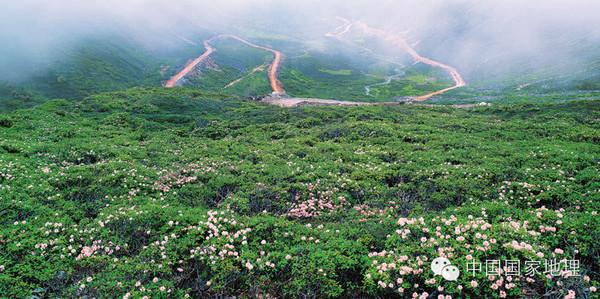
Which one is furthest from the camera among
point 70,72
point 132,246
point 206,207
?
point 70,72

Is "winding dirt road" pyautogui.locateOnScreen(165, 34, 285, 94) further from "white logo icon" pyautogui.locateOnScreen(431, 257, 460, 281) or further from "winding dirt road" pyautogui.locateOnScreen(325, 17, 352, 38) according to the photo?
"winding dirt road" pyautogui.locateOnScreen(325, 17, 352, 38)

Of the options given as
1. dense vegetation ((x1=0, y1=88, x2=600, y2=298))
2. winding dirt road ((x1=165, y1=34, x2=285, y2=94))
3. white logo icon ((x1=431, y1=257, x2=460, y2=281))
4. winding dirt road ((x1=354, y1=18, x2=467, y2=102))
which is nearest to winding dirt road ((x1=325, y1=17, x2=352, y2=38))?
winding dirt road ((x1=354, y1=18, x2=467, y2=102))

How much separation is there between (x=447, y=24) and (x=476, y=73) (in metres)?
76.8

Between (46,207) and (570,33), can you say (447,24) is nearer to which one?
(570,33)

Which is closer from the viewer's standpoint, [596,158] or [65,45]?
[596,158]

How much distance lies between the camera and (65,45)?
199 feet

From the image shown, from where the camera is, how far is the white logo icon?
188 inches

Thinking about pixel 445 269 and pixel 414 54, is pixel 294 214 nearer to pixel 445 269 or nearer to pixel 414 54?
pixel 445 269

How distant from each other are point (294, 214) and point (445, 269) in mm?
4688

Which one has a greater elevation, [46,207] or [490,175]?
[490,175]

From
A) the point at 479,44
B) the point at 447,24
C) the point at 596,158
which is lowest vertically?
the point at 596,158

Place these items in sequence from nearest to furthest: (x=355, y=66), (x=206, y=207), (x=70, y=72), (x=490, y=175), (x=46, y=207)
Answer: (x=46, y=207)
(x=206, y=207)
(x=490, y=175)
(x=70, y=72)
(x=355, y=66)

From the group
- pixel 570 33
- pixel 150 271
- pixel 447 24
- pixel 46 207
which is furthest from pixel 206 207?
pixel 447 24

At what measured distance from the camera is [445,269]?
490cm
